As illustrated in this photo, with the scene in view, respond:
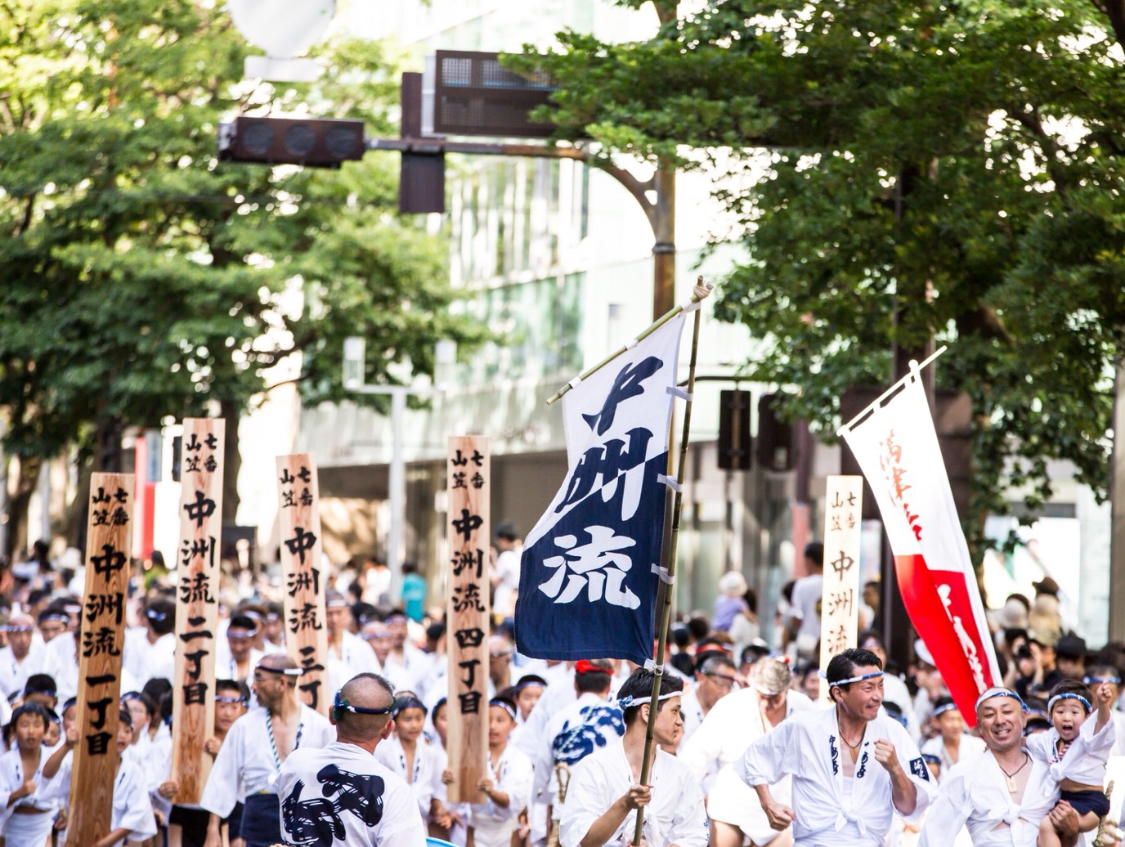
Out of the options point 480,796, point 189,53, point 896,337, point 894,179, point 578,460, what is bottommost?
point 480,796

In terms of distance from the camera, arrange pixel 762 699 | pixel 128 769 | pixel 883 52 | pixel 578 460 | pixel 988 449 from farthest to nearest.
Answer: pixel 988 449, pixel 883 52, pixel 128 769, pixel 762 699, pixel 578 460

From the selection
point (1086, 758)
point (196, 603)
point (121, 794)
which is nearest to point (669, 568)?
point (1086, 758)

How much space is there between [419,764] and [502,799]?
2.06 feet

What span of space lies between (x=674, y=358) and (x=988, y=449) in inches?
447

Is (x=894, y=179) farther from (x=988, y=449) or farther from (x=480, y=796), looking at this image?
(x=480, y=796)

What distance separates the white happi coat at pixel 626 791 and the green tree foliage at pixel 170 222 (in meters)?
20.5

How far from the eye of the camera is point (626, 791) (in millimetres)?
7613

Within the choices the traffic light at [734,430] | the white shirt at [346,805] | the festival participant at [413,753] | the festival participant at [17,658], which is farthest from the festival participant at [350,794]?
the traffic light at [734,430]

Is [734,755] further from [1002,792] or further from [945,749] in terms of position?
[1002,792]

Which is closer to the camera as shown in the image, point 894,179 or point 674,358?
point 674,358

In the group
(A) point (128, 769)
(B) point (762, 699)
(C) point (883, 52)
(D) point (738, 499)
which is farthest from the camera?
(D) point (738, 499)

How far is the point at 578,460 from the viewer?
7824mm

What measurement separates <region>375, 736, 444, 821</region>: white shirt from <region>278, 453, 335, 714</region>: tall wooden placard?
1146 mm

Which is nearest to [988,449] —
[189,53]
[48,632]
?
[48,632]
